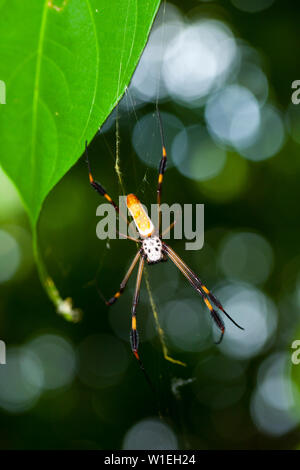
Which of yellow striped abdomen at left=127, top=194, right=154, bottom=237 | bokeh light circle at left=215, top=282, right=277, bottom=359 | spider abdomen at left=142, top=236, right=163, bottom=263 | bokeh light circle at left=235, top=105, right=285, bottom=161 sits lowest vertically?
spider abdomen at left=142, top=236, right=163, bottom=263

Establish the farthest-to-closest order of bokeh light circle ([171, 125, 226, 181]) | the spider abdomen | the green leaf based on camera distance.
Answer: bokeh light circle ([171, 125, 226, 181])
the spider abdomen
the green leaf

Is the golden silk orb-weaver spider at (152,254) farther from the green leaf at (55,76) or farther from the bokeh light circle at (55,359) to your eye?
the bokeh light circle at (55,359)


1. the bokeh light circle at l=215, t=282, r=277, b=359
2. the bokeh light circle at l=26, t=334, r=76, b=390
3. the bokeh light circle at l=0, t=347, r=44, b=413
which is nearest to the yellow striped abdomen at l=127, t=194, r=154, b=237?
the bokeh light circle at l=215, t=282, r=277, b=359

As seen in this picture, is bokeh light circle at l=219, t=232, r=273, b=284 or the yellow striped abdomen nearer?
the yellow striped abdomen

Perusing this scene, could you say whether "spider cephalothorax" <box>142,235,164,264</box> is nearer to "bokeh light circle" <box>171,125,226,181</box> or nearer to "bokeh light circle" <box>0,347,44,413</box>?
"bokeh light circle" <box>171,125,226,181</box>

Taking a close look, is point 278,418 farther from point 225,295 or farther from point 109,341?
point 109,341

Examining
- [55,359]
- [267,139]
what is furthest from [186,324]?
[267,139]
